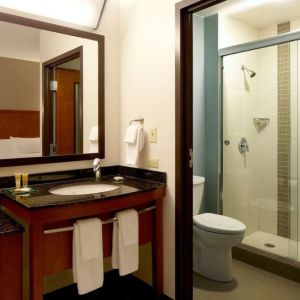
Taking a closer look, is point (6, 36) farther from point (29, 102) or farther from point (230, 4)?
point (230, 4)

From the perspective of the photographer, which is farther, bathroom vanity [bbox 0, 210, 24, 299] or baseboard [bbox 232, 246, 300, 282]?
baseboard [bbox 232, 246, 300, 282]

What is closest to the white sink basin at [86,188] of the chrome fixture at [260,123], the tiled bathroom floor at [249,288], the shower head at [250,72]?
the tiled bathroom floor at [249,288]

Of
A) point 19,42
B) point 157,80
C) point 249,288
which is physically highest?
point 19,42

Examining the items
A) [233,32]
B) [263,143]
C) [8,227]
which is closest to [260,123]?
[263,143]

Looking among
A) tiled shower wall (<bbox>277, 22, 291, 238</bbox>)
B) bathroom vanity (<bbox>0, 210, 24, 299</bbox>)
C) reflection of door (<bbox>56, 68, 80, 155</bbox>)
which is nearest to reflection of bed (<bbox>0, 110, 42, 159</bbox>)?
reflection of door (<bbox>56, 68, 80, 155</bbox>)

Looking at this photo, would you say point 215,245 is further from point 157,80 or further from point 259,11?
point 259,11

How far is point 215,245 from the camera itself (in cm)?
232

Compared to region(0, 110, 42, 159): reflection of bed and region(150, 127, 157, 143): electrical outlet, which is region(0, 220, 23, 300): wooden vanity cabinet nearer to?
region(0, 110, 42, 159): reflection of bed

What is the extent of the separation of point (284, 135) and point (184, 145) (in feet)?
4.71

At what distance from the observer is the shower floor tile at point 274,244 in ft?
8.76

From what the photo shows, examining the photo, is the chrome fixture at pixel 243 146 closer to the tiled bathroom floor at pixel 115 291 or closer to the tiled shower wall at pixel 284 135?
the tiled shower wall at pixel 284 135

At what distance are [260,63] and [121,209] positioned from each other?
211 cm

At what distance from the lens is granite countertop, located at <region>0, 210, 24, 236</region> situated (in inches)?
59.4

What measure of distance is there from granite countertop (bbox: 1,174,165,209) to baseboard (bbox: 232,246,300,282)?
3.90 feet
